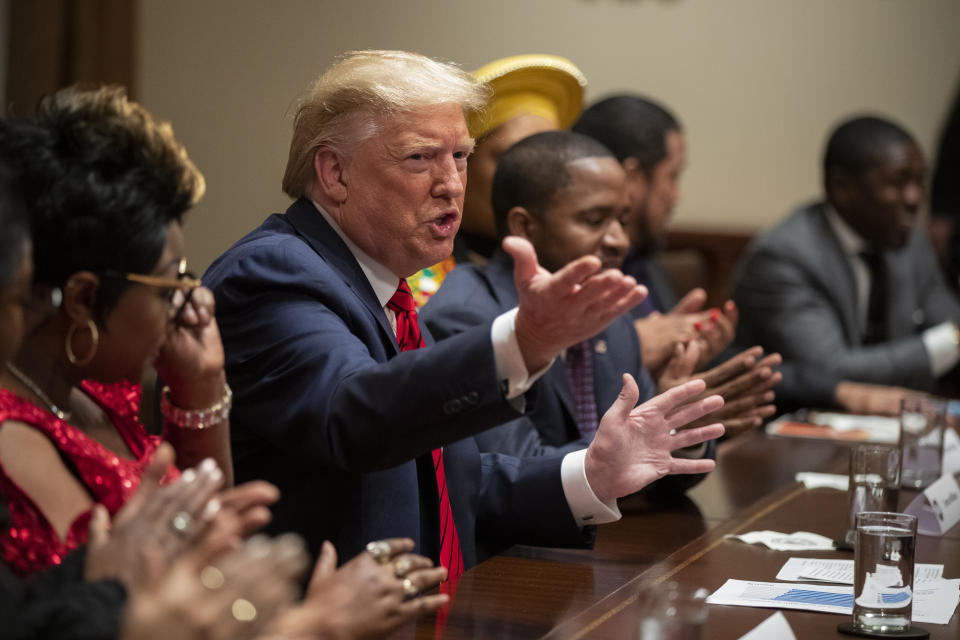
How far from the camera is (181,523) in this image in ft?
3.65

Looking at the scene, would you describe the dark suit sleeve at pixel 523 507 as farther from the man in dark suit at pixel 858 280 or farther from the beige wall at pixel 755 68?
the beige wall at pixel 755 68

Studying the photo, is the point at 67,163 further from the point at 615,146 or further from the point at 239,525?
the point at 615,146

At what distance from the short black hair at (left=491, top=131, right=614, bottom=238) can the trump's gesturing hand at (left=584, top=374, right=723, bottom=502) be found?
938 millimetres

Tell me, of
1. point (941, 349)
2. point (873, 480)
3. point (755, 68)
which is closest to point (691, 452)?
point (873, 480)

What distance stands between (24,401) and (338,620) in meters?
0.42

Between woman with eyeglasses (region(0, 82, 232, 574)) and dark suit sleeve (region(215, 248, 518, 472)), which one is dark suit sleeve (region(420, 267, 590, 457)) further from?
woman with eyeglasses (region(0, 82, 232, 574))

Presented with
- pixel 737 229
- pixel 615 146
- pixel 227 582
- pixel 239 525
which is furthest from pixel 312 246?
pixel 737 229

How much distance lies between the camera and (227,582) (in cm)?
104

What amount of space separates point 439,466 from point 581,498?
0.76ft

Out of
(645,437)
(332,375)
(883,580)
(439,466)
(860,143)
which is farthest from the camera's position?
(860,143)

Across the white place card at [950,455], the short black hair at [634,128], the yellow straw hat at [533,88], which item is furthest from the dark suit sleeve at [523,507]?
the short black hair at [634,128]

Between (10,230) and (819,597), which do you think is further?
(819,597)

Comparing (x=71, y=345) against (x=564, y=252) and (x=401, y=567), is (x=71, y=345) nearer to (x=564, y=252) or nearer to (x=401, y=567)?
(x=401, y=567)

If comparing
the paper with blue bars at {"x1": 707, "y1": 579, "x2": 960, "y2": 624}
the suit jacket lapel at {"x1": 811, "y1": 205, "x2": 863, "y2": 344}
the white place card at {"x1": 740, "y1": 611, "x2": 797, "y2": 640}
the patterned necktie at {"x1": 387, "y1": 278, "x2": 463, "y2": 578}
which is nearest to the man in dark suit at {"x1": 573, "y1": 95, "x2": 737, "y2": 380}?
the suit jacket lapel at {"x1": 811, "y1": 205, "x2": 863, "y2": 344}
